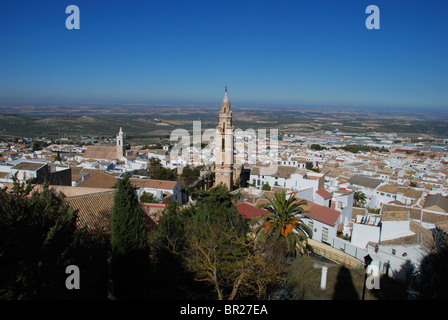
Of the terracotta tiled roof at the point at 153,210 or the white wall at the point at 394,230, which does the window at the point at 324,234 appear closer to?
the white wall at the point at 394,230

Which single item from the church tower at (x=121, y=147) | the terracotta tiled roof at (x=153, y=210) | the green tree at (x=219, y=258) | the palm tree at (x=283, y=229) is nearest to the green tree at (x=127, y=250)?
the green tree at (x=219, y=258)

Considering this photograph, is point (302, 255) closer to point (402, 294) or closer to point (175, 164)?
point (402, 294)

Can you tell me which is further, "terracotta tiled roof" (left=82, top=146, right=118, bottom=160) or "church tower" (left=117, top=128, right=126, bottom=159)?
"terracotta tiled roof" (left=82, top=146, right=118, bottom=160)

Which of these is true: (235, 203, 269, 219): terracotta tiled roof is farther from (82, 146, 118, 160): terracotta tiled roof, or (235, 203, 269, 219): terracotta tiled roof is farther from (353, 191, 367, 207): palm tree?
(82, 146, 118, 160): terracotta tiled roof

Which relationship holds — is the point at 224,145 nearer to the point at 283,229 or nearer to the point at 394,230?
the point at 394,230

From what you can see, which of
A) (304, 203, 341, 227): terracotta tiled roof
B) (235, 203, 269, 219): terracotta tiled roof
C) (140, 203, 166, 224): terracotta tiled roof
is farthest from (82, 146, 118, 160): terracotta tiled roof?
(304, 203, 341, 227): terracotta tiled roof

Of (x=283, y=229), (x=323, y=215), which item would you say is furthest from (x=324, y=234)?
(x=283, y=229)
